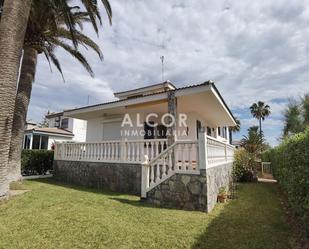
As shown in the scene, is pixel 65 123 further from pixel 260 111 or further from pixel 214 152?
pixel 260 111

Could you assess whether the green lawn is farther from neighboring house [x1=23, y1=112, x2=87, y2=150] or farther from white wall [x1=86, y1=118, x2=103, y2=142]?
neighboring house [x1=23, y1=112, x2=87, y2=150]

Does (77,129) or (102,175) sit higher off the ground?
(77,129)

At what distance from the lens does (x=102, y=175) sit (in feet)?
31.4

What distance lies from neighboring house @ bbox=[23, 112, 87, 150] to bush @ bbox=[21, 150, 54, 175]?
24.5ft

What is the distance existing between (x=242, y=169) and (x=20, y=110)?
1405cm

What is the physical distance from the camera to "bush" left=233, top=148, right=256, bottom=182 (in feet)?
45.6

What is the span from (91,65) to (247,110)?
5352 cm

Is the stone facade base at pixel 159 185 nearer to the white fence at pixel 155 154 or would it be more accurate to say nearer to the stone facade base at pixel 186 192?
the stone facade base at pixel 186 192

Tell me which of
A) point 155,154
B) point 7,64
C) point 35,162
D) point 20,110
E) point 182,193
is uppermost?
point 7,64

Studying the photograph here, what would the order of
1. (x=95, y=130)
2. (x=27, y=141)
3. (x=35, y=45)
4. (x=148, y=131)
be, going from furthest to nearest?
(x=27, y=141), (x=95, y=130), (x=148, y=131), (x=35, y=45)

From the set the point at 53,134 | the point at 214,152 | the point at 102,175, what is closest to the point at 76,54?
the point at 102,175

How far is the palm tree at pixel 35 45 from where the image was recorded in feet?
30.3

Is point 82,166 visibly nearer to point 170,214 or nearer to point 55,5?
point 170,214

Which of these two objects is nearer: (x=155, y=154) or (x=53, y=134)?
(x=155, y=154)
